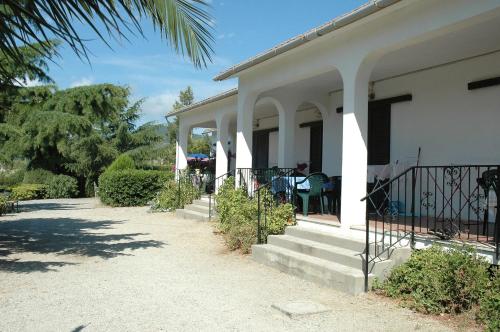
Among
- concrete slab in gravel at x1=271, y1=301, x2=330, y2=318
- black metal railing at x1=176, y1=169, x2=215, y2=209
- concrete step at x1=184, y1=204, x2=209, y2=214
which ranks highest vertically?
black metal railing at x1=176, y1=169, x2=215, y2=209

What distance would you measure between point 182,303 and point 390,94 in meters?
6.49

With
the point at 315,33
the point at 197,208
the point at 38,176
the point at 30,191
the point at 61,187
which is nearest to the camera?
the point at 315,33

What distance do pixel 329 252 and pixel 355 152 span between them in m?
1.65

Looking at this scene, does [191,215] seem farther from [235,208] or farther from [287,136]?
[235,208]

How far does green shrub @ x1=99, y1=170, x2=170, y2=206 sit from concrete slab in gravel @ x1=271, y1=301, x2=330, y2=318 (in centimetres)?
1373

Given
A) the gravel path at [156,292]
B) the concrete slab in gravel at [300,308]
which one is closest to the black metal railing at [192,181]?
the gravel path at [156,292]

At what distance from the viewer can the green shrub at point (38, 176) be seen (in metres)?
25.4

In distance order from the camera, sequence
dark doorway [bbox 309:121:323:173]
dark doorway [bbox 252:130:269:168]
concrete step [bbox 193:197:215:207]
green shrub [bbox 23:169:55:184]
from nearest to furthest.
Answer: dark doorway [bbox 309:121:323:173] → concrete step [bbox 193:197:215:207] → dark doorway [bbox 252:130:269:168] → green shrub [bbox 23:169:55:184]

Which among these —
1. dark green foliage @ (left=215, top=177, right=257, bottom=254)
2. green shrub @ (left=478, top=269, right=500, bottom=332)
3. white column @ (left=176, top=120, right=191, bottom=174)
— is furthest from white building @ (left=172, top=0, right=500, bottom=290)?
white column @ (left=176, top=120, right=191, bottom=174)

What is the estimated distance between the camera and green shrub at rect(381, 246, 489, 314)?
4.64m

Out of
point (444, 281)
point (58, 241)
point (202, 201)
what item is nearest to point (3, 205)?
point (202, 201)

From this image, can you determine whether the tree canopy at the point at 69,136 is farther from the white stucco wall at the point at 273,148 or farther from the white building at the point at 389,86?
the white building at the point at 389,86

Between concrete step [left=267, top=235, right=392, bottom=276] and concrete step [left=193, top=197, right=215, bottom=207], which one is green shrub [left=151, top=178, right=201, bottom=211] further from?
concrete step [left=267, top=235, right=392, bottom=276]

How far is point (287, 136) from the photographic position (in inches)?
432
